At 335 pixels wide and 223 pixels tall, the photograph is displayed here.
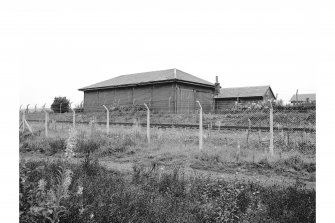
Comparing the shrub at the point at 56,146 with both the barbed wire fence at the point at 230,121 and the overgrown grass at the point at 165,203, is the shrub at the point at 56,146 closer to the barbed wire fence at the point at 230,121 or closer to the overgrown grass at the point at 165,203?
the barbed wire fence at the point at 230,121

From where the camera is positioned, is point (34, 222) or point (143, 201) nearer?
point (34, 222)

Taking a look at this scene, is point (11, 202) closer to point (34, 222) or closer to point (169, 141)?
point (34, 222)

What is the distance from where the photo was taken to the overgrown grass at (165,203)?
2.74 m

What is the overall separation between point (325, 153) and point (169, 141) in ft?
A: 31.6

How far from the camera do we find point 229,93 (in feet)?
134

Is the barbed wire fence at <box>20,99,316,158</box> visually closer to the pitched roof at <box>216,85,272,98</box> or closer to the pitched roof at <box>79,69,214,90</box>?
the pitched roof at <box>79,69,214,90</box>

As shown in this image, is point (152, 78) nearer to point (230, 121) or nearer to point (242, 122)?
point (230, 121)

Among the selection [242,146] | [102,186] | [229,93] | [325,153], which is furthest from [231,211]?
[229,93]

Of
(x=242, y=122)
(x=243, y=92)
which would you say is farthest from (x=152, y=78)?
(x=243, y=92)

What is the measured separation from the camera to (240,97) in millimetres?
39625

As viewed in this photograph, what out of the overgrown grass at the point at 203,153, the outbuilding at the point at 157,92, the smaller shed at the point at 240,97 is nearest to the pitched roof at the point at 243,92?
the smaller shed at the point at 240,97

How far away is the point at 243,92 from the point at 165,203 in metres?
38.7

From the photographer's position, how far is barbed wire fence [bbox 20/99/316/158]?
9508 mm

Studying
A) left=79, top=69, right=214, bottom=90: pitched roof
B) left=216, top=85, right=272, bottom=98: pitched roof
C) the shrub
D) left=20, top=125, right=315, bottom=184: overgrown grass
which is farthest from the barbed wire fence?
left=216, top=85, right=272, bottom=98: pitched roof
